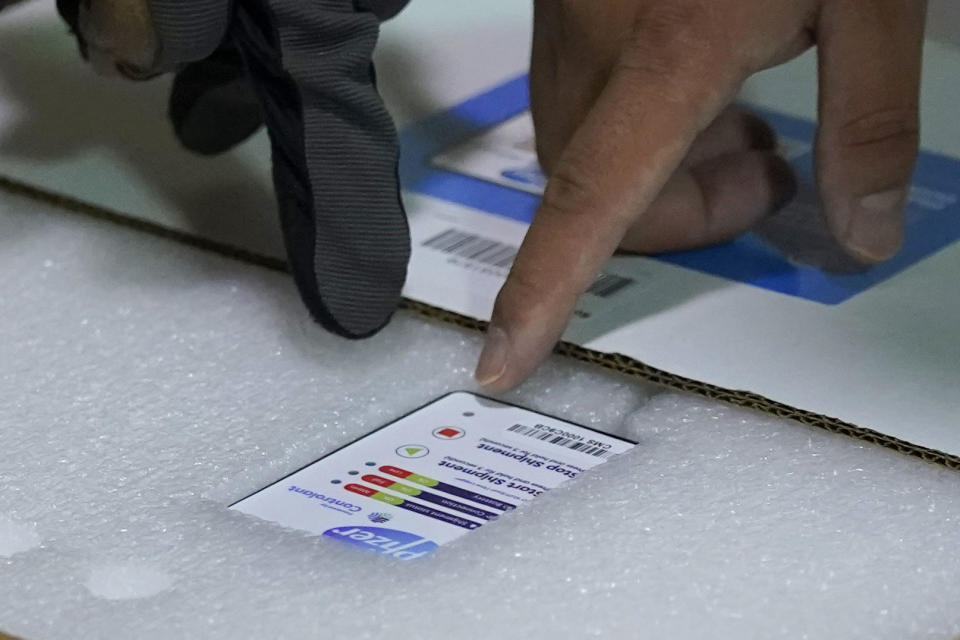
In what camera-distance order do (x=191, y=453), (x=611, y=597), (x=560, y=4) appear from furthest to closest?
(x=560, y=4)
(x=191, y=453)
(x=611, y=597)

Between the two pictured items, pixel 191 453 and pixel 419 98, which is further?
pixel 419 98

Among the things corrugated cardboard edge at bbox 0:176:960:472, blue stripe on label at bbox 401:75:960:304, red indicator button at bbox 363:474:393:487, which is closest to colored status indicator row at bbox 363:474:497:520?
red indicator button at bbox 363:474:393:487

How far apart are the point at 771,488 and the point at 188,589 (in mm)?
226

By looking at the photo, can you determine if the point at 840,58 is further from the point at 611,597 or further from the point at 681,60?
the point at 611,597

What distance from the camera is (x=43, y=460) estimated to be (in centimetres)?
65

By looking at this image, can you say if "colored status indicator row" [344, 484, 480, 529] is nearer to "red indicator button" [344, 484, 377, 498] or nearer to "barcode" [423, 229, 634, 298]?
"red indicator button" [344, 484, 377, 498]

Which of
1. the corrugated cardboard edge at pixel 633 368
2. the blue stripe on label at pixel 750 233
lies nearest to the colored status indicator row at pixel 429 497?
the corrugated cardboard edge at pixel 633 368

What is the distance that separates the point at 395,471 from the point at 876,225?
0.87ft

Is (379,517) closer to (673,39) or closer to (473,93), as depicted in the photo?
(673,39)

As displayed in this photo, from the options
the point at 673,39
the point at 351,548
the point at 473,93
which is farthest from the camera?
the point at 473,93

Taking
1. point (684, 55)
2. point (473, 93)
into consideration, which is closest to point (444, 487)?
point (684, 55)

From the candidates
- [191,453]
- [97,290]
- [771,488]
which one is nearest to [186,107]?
[97,290]

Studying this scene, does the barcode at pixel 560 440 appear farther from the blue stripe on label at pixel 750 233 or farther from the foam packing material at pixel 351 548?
the blue stripe on label at pixel 750 233

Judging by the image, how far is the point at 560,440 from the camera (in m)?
0.67
